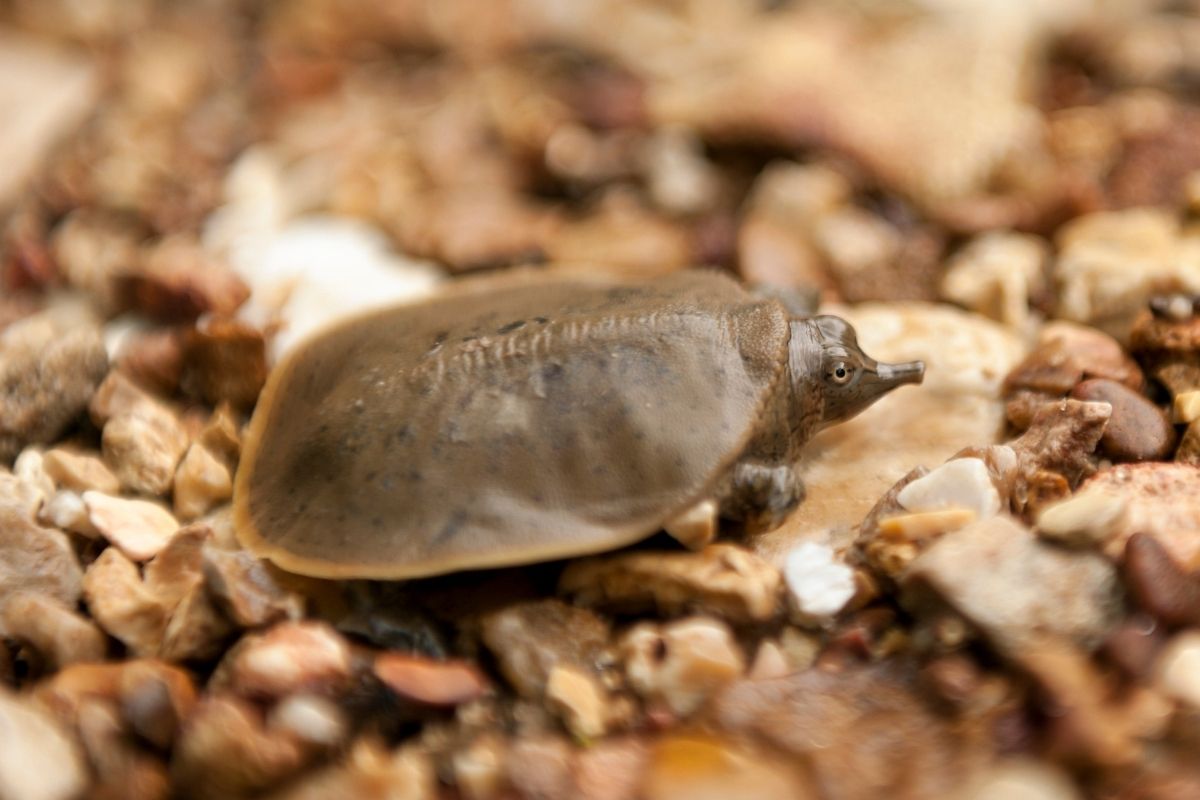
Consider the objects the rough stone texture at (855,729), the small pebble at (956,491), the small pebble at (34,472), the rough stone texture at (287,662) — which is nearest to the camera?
the rough stone texture at (855,729)

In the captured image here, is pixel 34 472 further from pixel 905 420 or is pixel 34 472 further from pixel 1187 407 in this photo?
pixel 1187 407

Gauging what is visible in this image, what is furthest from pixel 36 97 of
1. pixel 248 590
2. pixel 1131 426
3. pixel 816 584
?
pixel 1131 426

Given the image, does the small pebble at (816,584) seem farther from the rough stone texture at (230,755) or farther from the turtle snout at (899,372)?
the rough stone texture at (230,755)

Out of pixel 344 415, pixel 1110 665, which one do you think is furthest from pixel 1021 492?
pixel 344 415

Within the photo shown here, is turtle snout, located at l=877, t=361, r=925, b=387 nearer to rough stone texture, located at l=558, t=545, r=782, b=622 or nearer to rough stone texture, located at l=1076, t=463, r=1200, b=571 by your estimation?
rough stone texture, located at l=1076, t=463, r=1200, b=571

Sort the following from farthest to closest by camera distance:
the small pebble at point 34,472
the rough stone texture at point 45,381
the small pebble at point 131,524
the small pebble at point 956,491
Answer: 1. the rough stone texture at point 45,381
2. the small pebble at point 34,472
3. the small pebble at point 131,524
4. the small pebble at point 956,491

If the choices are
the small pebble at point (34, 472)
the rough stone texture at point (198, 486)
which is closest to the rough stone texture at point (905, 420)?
the rough stone texture at point (198, 486)
